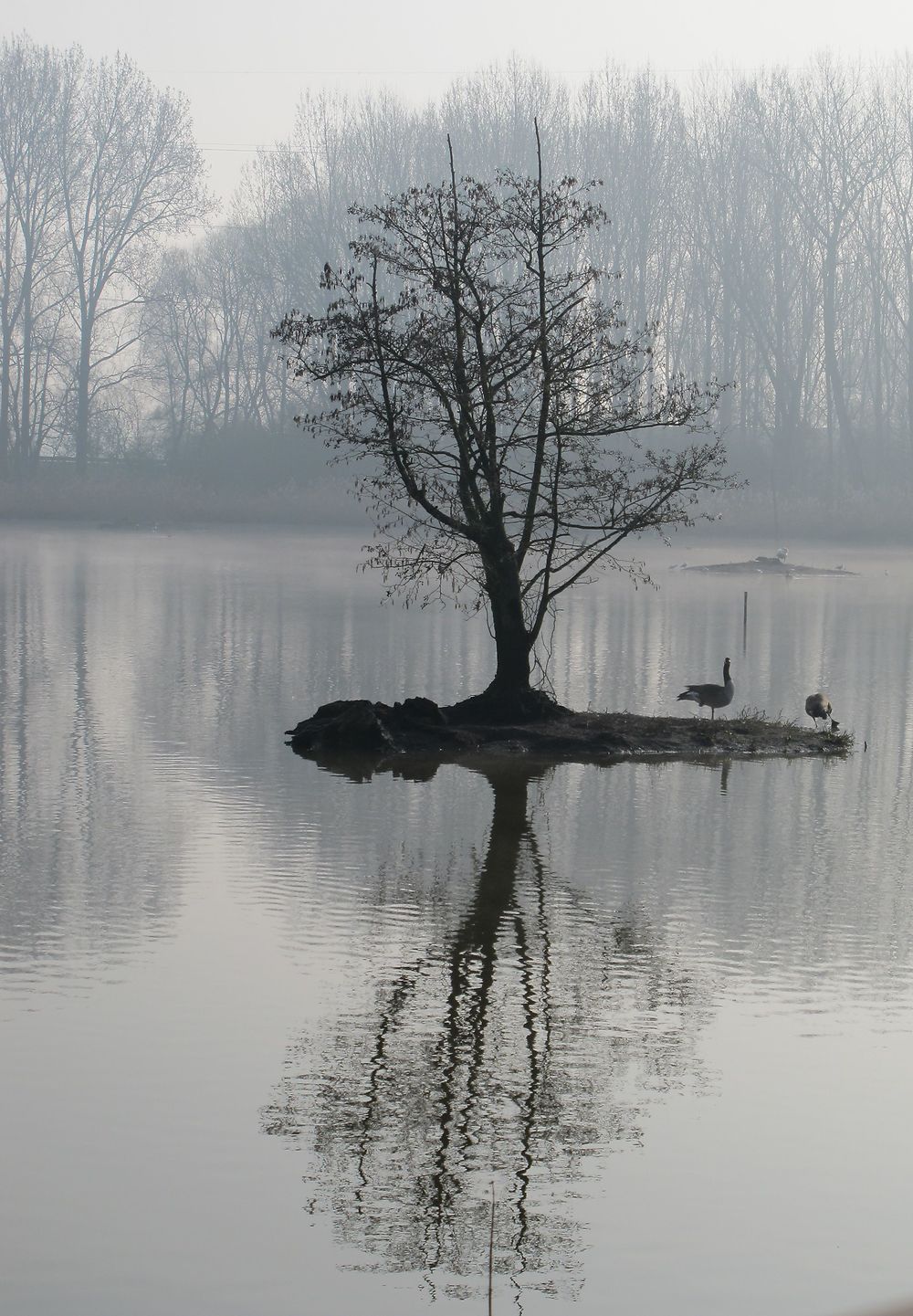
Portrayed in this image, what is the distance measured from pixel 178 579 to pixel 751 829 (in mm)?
28626

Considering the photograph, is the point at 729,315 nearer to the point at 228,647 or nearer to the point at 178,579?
the point at 178,579

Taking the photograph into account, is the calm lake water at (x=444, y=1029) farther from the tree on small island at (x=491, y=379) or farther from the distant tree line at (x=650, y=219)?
the distant tree line at (x=650, y=219)

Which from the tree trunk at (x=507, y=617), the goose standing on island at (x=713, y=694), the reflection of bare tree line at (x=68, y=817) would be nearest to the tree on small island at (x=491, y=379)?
the tree trunk at (x=507, y=617)

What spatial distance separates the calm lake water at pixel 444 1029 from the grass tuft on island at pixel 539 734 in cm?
70

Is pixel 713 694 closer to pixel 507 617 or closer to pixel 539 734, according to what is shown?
pixel 539 734

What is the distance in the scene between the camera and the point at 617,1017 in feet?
29.8

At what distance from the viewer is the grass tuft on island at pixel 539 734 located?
18094mm

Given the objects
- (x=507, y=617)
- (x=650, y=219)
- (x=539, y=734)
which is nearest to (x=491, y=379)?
(x=507, y=617)

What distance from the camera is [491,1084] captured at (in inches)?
314

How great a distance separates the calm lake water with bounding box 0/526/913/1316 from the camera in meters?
6.33

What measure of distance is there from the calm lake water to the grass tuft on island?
699 mm

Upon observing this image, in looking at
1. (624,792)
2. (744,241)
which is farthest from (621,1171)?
(744,241)

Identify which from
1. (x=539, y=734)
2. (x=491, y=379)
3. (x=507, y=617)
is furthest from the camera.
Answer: (x=507, y=617)

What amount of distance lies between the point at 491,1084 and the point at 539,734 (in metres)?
10.6
